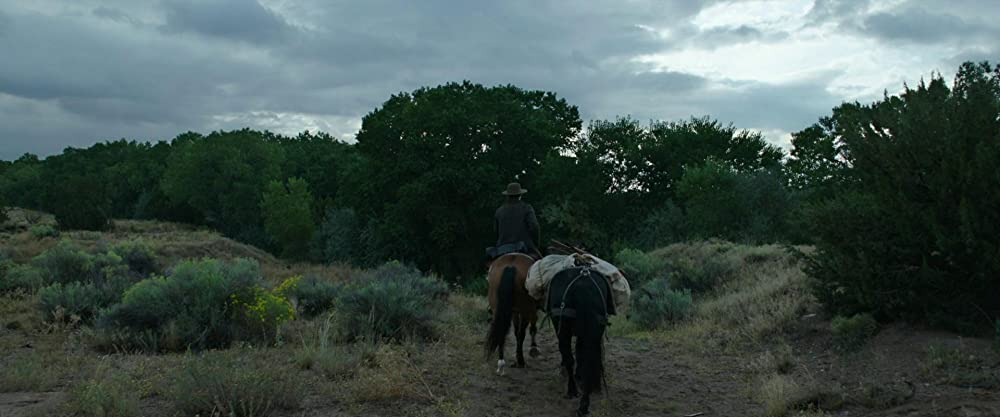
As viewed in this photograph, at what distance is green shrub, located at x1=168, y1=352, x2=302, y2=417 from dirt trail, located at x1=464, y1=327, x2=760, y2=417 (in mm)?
1873

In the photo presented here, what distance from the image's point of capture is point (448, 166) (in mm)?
35312

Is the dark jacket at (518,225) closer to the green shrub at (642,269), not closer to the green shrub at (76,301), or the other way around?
the green shrub at (76,301)

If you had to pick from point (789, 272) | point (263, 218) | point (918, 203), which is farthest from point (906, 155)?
point (263, 218)

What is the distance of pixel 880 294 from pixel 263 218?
63.4m

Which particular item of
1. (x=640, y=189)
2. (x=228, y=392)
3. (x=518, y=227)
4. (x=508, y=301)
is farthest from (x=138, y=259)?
(x=640, y=189)

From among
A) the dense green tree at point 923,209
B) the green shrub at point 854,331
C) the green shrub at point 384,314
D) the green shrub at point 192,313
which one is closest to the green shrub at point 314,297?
the green shrub at point 384,314

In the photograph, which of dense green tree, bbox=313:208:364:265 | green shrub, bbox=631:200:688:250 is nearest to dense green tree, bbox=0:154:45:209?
dense green tree, bbox=313:208:364:265

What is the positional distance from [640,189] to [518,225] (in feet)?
123

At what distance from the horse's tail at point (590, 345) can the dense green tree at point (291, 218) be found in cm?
5278

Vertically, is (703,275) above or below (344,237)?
above

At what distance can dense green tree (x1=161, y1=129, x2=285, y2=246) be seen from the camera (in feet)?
214

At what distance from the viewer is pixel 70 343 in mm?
9711

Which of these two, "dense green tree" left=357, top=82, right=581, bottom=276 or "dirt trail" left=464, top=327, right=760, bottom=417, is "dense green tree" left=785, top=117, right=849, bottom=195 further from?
"dirt trail" left=464, top=327, right=760, bottom=417

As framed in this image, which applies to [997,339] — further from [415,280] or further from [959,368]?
[415,280]
